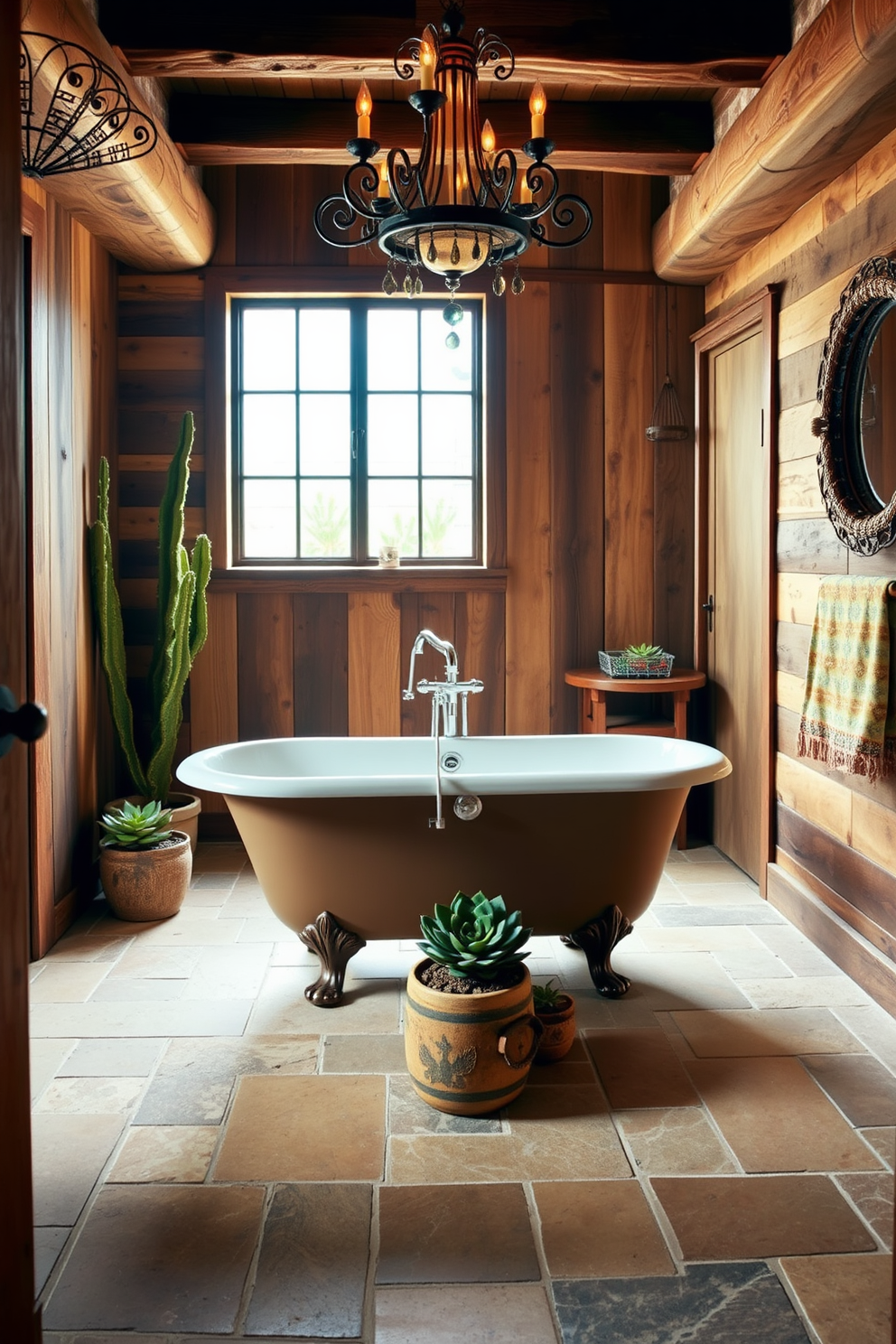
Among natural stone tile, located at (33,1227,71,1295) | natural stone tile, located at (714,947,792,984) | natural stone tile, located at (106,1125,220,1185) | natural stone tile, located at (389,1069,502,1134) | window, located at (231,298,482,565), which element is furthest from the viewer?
Result: window, located at (231,298,482,565)

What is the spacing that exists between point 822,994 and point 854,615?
1.07m

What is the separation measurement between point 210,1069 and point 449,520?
271cm

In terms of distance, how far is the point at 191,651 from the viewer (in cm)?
420

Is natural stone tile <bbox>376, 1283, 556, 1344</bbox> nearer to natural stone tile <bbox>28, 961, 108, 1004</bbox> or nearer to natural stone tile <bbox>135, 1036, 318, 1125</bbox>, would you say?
natural stone tile <bbox>135, 1036, 318, 1125</bbox>

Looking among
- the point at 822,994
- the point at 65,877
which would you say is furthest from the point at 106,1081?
the point at 822,994

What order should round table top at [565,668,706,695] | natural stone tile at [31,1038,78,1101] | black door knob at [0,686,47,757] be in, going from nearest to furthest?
1. black door knob at [0,686,47,757]
2. natural stone tile at [31,1038,78,1101]
3. round table top at [565,668,706,695]

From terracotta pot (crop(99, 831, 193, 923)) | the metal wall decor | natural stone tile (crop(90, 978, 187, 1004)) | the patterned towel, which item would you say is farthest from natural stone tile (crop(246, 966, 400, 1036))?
the metal wall decor

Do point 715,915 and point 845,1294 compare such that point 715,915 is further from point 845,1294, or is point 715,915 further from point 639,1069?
point 845,1294

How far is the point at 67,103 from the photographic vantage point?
2773 mm

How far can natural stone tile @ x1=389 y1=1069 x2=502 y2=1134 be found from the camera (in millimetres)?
2314

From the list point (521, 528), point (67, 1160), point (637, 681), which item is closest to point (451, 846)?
point (67, 1160)

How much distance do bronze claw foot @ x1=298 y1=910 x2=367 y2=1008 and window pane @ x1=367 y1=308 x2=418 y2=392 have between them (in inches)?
100

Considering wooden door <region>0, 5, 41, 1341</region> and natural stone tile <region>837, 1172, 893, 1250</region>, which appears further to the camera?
natural stone tile <region>837, 1172, 893, 1250</region>

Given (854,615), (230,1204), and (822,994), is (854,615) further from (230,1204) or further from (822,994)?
(230,1204)
